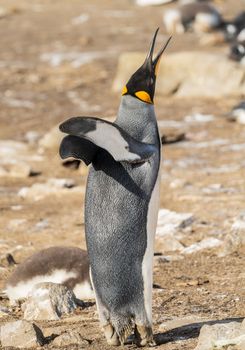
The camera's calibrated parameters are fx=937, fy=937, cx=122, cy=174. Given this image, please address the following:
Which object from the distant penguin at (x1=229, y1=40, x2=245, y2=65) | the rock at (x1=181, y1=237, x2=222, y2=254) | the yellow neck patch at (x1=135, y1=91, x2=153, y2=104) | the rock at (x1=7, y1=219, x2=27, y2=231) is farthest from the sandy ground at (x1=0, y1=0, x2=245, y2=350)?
the distant penguin at (x1=229, y1=40, x2=245, y2=65)

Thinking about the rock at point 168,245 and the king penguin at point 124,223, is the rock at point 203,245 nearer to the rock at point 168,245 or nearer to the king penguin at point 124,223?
the rock at point 168,245

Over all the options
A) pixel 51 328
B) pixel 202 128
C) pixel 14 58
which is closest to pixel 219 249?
pixel 51 328

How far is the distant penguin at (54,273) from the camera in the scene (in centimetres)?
643

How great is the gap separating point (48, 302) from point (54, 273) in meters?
0.75

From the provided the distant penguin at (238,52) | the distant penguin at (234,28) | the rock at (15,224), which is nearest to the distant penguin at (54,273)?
the rock at (15,224)

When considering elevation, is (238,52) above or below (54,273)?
above

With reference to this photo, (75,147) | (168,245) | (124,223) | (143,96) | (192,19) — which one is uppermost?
(192,19)

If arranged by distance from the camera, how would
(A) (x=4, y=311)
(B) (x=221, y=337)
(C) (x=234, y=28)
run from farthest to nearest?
1. (C) (x=234, y=28)
2. (A) (x=4, y=311)
3. (B) (x=221, y=337)

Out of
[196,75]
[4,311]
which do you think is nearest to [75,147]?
[4,311]

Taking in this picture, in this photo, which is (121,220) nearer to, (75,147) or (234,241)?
(75,147)

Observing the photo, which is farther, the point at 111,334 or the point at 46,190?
the point at 46,190

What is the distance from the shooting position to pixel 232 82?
631 inches

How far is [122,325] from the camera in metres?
4.99

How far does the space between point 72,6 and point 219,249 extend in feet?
59.6
